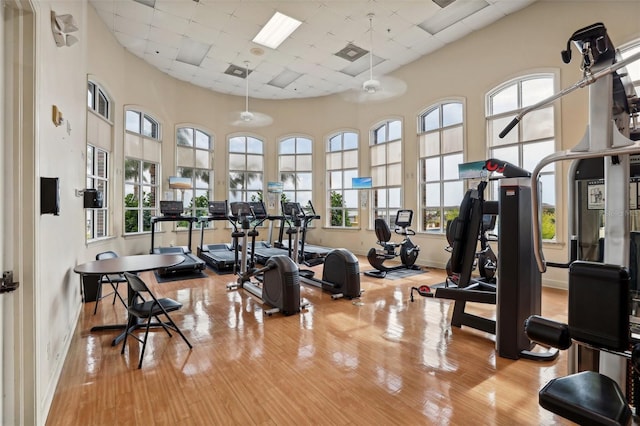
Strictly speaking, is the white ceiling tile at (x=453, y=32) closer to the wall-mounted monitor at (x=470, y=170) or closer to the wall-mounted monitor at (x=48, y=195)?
the wall-mounted monitor at (x=470, y=170)

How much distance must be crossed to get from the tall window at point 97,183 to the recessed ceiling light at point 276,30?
433 cm

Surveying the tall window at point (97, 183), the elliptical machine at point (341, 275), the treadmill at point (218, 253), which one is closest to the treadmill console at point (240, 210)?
the treadmill at point (218, 253)

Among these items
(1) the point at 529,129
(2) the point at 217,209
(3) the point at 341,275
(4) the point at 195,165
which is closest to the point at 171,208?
(2) the point at 217,209

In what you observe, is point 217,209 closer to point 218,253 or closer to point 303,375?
point 218,253

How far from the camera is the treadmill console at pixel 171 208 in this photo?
7.05 metres

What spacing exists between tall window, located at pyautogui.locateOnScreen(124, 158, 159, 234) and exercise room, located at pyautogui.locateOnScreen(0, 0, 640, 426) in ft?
0.19

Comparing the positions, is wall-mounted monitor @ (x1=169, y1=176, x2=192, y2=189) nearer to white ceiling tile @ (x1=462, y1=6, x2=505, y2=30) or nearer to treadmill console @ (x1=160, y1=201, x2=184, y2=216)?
treadmill console @ (x1=160, y1=201, x2=184, y2=216)

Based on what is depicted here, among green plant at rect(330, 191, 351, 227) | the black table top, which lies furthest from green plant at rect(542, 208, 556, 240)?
the black table top

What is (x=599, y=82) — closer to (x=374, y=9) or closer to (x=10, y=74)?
(x=10, y=74)

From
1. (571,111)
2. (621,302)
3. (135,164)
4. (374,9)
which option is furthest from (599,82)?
(135,164)

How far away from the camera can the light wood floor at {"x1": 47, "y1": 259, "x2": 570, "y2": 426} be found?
2.17 meters

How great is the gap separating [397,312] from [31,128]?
419cm

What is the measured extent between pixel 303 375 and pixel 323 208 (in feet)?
27.2

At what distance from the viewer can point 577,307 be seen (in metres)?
1.60
